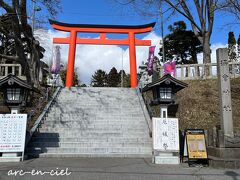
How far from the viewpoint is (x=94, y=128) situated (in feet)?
40.0

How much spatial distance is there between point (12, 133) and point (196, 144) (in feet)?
19.3

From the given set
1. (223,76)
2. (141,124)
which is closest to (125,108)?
(141,124)

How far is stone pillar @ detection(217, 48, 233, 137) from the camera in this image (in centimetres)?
879

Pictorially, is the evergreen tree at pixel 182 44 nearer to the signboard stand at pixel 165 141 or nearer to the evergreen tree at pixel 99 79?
the evergreen tree at pixel 99 79

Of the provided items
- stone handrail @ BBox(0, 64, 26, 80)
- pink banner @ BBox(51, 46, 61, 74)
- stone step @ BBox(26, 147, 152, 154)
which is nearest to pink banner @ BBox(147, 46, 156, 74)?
pink banner @ BBox(51, 46, 61, 74)

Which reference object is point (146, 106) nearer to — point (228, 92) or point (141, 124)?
point (141, 124)

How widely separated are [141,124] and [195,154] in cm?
444

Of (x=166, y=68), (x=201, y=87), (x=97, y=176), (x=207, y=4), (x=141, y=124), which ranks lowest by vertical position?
(x=97, y=176)

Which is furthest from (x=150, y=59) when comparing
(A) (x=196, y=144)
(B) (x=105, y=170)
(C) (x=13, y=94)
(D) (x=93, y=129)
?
(B) (x=105, y=170)

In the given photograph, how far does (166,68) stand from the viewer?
20078 millimetres

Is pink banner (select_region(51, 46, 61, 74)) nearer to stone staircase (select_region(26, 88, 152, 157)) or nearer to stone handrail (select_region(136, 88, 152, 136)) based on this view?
stone staircase (select_region(26, 88, 152, 157))

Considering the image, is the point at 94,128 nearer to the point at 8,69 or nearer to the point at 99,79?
the point at 8,69

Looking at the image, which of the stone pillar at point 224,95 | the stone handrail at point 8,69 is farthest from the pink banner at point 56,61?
the stone pillar at point 224,95

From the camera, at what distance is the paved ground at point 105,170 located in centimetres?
666
